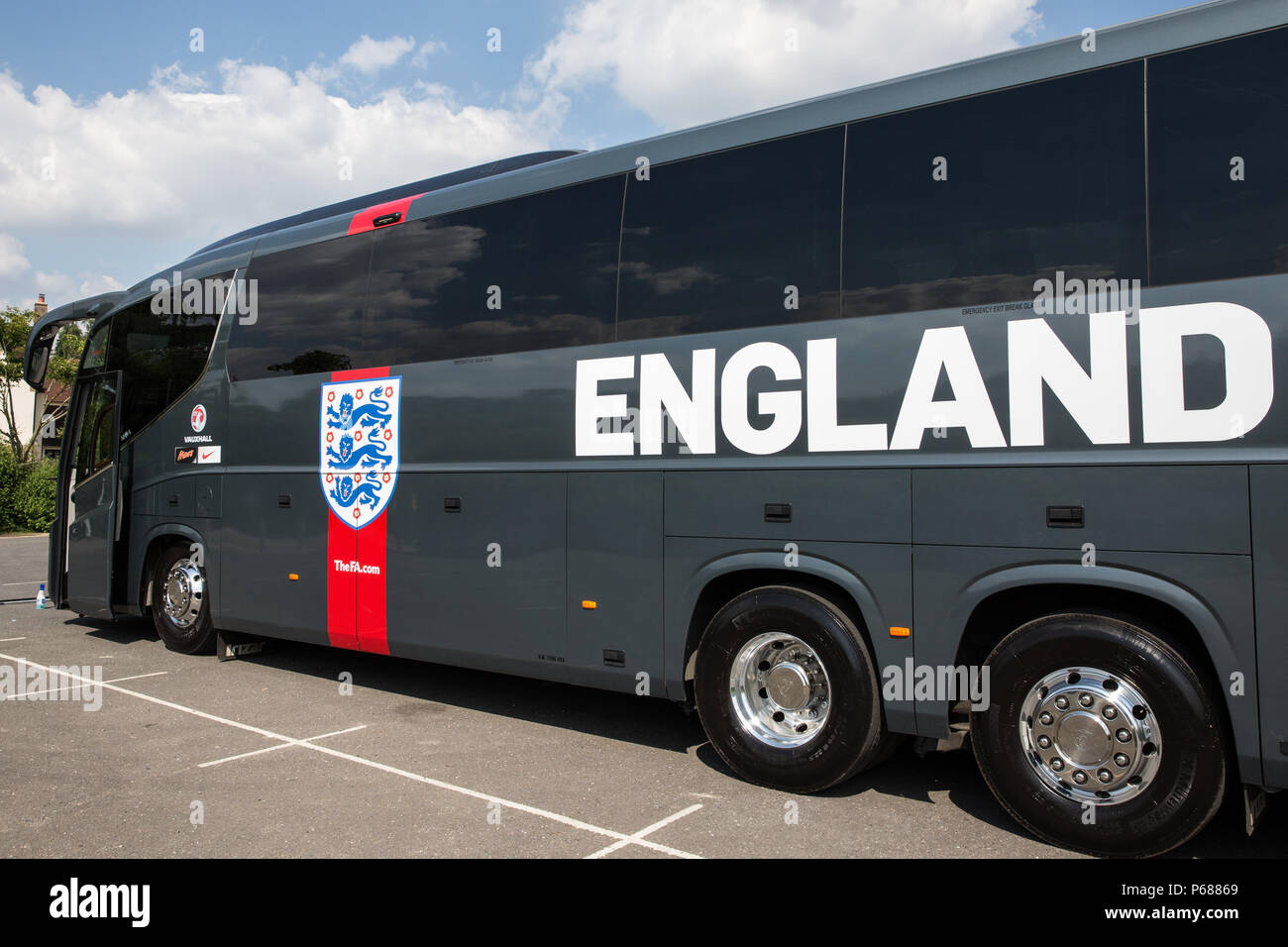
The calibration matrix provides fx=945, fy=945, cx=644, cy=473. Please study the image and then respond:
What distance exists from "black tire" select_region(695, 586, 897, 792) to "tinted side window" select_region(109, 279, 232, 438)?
19.8 ft

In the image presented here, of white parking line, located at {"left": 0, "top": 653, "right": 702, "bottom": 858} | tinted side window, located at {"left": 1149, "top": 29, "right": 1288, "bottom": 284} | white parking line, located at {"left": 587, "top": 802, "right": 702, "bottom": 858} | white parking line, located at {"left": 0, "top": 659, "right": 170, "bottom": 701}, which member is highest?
tinted side window, located at {"left": 1149, "top": 29, "right": 1288, "bottom": 284}

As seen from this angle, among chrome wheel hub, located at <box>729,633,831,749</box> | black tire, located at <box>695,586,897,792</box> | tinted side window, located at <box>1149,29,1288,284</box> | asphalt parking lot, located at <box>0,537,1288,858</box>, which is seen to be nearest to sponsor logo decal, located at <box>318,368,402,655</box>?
asphalt parking lot, located at <box>0,537,1288,858</box>

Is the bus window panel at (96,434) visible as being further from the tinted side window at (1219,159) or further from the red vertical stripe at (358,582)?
the tinted side window at (1219,159)

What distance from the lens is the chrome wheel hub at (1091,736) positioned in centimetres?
420

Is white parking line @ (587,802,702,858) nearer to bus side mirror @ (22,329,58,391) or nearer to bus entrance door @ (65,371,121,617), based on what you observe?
bus entrance door @ (65,371,121,617)

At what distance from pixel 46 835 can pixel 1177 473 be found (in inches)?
222

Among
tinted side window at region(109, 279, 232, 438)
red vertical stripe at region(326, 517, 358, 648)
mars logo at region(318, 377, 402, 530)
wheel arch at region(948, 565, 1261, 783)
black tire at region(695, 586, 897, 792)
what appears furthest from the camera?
tinted side window at region(109, 279, 232, 438)

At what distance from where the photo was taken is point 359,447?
7.50 metres

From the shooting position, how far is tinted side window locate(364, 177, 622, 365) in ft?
20.4

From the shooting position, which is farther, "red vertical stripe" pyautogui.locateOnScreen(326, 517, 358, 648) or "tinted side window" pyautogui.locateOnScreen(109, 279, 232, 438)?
"tinted side window" pyautogui.locateOnScreen(109, 279, 232, 438)

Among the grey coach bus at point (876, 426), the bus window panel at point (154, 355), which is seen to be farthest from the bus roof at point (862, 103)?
the bus window panel at point (154, 355)

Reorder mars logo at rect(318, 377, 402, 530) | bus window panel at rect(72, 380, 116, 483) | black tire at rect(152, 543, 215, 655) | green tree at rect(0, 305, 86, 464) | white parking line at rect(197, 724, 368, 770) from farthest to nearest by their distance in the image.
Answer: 1. green tree at rect(0, 305, 86, 464)
2. bus window panel at rect(72, 380, 116, 483)
3. black tire at rect(152, 543, 215, 655)
4. mars logo at rect(318, 377, 402, 530)
5. white parking line at rect(197, 724, 368, 770)
